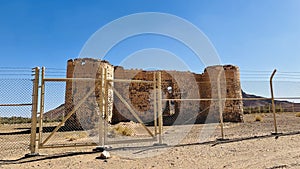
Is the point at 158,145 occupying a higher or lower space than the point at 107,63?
lower

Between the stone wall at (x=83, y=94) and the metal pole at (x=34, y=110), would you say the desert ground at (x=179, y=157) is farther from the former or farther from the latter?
the stone wall at (x=83, y=94)

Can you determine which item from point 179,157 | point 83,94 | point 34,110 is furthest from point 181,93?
point 34,110

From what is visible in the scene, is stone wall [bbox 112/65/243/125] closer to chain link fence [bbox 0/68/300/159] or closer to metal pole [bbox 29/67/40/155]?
chain link fence [bbox 0/68/300/159]

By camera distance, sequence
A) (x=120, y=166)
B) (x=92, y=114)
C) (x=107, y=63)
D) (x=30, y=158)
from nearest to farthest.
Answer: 1. (x=120, y=166)
2. (x=30, y=158)
3. (x=92, y=114)
4. (x=107, y=63)

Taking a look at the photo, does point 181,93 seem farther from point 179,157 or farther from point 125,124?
point 179,157

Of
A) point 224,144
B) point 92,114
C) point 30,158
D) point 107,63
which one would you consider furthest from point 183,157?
point 107,63

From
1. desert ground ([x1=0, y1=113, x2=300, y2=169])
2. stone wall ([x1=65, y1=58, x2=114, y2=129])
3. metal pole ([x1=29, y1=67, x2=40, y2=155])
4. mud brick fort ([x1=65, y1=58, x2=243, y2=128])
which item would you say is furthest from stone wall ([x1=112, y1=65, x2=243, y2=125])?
metal pole ([x1=29, y1=67, x2=40, y2=155])

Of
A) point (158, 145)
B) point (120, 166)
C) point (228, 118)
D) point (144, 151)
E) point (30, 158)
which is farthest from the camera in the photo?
point (228, 118)

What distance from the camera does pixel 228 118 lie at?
61.1 ft

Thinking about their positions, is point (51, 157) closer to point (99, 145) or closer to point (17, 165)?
point (17, 165)

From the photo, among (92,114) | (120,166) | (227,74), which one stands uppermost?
(227,74)

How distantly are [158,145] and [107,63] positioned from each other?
9973 mm

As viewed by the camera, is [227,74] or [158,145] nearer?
[158,145]

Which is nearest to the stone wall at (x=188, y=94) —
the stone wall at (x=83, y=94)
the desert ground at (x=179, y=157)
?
the stone wall at (x=83, y=94)
